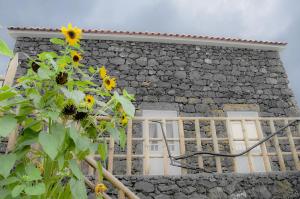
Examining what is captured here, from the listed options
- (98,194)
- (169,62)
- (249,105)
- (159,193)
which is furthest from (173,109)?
(98,194)

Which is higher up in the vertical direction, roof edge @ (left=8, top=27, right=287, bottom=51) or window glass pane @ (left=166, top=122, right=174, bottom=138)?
roof edge @ (left=8, top=27, right=287, bottom=51)

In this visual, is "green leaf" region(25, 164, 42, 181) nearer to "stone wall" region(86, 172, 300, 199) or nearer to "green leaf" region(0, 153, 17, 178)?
"green leaf" region(0, 153, 17, 178)

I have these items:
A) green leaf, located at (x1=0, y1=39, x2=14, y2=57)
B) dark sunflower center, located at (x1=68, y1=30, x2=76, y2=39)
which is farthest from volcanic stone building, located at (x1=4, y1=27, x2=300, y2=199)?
green leaf, located at (x1=0, y1=39, x2=14, y2=57)

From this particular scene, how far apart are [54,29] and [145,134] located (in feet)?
11.9

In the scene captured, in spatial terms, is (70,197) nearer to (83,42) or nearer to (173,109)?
(173,109)

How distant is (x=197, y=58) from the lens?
22.2 ft

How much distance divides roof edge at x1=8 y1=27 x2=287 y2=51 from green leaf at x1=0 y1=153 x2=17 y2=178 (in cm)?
516

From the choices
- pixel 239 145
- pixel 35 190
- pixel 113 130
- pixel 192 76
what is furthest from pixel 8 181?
pixel 192 76

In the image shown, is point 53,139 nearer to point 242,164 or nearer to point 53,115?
point 53,115

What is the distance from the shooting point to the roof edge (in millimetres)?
6340

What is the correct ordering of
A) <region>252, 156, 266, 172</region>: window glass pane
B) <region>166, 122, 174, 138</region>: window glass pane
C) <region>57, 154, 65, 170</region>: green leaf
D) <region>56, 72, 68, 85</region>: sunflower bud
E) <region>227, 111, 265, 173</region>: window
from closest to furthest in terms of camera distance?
<region>57, 154, 65, 170</region>: green leaf → <region>56, 72, 68, 85</region>: sunflower bud → <region>252, 156, 266, 172</region>: window glass pane → <region>227, 111, 265, 173</region>: window → <region>166, 122, 174, 138</region>: window glass pane

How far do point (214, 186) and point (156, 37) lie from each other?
12.9 ft

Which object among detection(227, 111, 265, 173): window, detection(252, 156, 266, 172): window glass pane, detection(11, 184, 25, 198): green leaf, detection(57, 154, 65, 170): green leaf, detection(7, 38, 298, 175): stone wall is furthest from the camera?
detection(7, 38, 298, 175): stone wall

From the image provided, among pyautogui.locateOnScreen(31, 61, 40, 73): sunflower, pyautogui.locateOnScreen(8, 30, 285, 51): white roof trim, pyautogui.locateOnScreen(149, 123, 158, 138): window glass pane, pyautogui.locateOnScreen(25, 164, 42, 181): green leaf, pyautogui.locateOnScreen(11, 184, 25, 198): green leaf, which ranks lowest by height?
pyautogui.locateOnScreen(11, 184, 25, 198): green leaf
